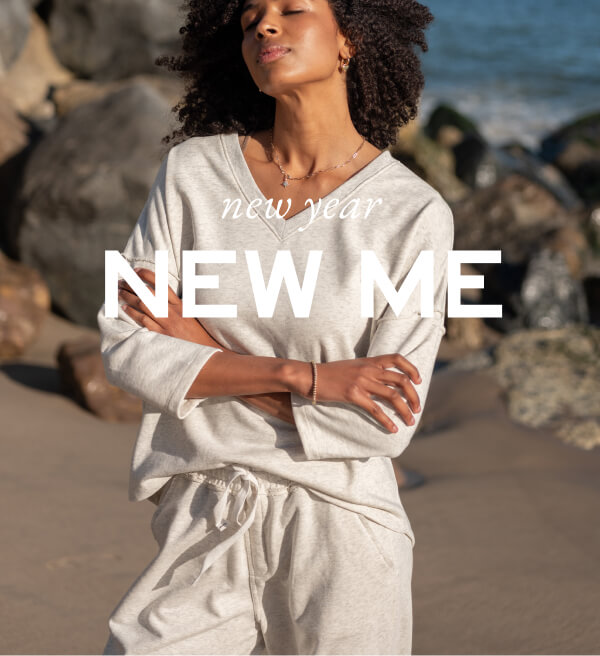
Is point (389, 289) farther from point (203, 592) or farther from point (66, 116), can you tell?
point (66, 116)

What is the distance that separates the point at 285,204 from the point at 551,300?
7040mm

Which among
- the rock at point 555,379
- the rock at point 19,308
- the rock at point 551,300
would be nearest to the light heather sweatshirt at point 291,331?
the rock at point 555,379

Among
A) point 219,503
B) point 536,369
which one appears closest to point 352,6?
point 219,503

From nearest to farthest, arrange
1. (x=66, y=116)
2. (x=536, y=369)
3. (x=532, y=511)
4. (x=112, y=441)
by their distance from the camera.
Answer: (x=532, y=511)
(x=112, y=441)
(x=536, y=369)
(x=66, y=116)

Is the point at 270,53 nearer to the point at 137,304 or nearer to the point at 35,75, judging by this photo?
the point at 137,304

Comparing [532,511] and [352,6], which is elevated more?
[352,6]

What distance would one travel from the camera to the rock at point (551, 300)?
8.91 m

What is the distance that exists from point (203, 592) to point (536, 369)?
4.99m

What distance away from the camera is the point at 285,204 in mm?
2277

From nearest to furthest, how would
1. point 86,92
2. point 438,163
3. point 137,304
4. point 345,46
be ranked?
1. point 137,304
2. point 345,46
3. point 86,92
4. point 438,163

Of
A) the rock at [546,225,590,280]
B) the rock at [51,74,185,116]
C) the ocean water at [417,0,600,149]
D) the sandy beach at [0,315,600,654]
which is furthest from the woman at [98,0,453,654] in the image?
the ocean water at [417,0,600,149]

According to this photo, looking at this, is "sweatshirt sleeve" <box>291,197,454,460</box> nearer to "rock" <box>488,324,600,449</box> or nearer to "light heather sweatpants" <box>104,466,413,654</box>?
"light heather sweatpants" <box>104,466,413,654</box>

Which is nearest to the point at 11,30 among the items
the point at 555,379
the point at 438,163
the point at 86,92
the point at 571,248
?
the point at 86,92

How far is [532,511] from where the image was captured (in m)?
4.93
